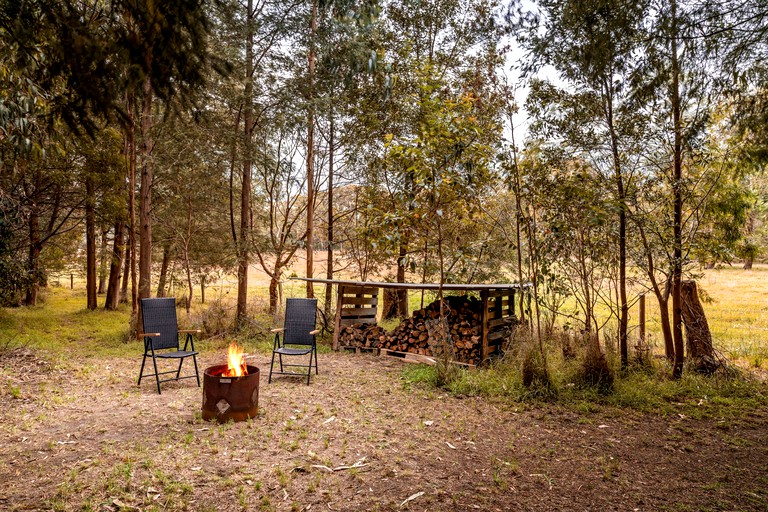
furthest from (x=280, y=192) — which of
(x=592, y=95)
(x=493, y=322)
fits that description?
(x=592, y=95)

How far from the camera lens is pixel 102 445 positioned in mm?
3568

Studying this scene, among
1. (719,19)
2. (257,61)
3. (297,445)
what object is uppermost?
(257,61)

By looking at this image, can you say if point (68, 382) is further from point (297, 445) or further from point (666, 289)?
point (666, 289)

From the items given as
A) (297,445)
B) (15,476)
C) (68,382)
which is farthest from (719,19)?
(68,382)

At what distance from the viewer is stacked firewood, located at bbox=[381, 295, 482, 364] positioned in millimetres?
6332

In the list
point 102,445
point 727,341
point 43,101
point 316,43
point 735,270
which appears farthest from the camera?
point 735,270

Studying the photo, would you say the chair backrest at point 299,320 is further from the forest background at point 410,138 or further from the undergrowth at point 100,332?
the undergrowth at point 100,332

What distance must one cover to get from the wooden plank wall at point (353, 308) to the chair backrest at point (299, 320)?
1558 millimetres

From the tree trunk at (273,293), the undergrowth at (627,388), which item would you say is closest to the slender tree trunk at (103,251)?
the tree trunk at (273,293)

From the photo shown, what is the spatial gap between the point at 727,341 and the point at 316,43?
9010mm

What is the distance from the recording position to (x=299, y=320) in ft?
20.2

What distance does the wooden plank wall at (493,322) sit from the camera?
6.14 metres

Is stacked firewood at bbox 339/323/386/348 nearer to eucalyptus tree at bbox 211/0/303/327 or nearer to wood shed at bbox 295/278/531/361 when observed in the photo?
wood shed at bbox 295/278/531/361

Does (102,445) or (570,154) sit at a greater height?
(570,154)
